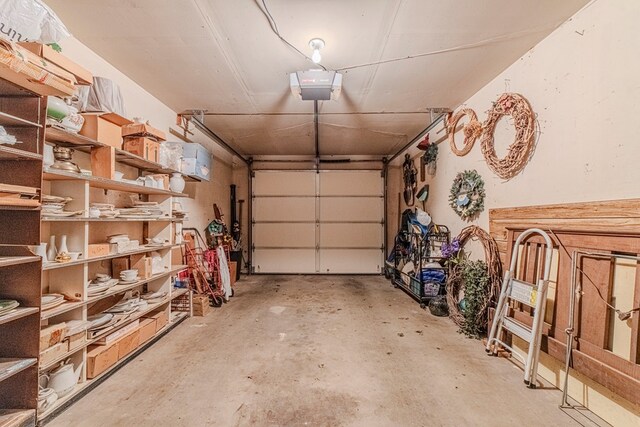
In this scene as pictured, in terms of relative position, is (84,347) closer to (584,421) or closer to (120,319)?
(120,319)

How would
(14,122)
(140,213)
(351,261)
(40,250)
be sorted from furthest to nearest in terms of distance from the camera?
(351,261)
(140,213)
(40,250)
(14,122)

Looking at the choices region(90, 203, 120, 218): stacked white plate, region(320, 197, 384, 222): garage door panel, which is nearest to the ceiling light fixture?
region(90, 203, 120, 218): stacked white plate

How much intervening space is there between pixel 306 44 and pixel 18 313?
262cm

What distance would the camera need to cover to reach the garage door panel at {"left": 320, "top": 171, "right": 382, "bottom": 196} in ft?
20.7

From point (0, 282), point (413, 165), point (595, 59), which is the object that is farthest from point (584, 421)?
point (413, 165)

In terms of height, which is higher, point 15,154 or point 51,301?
point 15,154

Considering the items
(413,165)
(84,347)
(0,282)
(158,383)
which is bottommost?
(158,383)

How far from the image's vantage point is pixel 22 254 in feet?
5.12

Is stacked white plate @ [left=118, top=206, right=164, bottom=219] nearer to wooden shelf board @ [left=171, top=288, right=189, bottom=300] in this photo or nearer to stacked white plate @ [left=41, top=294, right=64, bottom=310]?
stacked white plate @ [left=41, top=294, right=64, bottom=310]

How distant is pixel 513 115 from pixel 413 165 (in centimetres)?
274

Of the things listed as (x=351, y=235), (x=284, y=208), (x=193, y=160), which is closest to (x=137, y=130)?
(x=193, y=160)

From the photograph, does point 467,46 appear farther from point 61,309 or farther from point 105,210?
point 61,309

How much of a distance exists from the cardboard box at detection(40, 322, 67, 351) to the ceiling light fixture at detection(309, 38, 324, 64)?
107 inches

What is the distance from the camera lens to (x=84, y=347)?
195 centimetres
